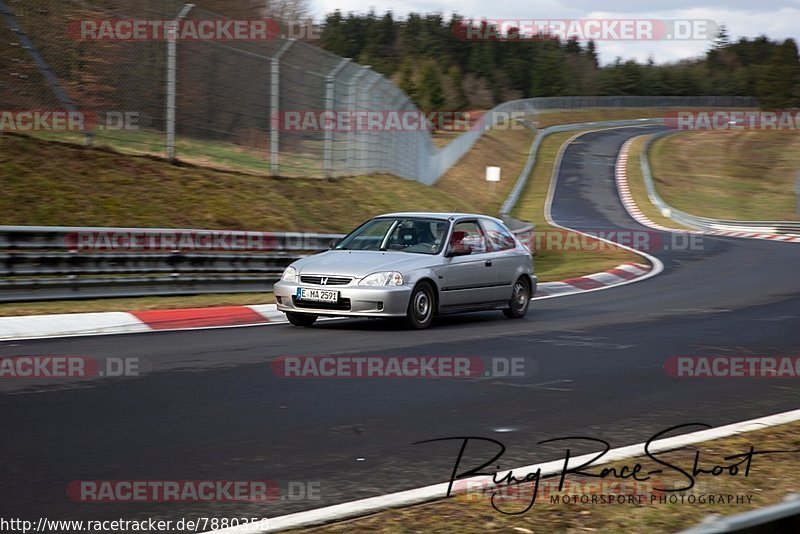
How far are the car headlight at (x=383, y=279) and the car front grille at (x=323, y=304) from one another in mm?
271

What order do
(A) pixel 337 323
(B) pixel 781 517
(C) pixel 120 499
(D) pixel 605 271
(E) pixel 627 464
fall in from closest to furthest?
1. (B) pixel 781 517
2. (C) pixel 120 499
3. (E) pixel 627 464
4. (A) pixel 337 323
5. (D) pixel 605 271

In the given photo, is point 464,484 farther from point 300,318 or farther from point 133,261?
point 133,261

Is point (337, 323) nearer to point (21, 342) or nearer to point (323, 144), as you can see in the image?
point (21, 342)

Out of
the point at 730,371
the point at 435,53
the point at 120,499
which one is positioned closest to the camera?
the point at 120,499

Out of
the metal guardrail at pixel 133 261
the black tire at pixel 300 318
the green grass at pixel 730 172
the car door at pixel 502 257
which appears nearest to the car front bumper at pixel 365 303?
the black tire at pixel 300 318

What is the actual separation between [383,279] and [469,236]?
1.96 meters

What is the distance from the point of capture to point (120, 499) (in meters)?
4.52

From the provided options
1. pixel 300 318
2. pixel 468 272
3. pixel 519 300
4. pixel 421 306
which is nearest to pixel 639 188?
pixel 519 300

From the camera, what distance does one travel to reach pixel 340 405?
6.89 metres

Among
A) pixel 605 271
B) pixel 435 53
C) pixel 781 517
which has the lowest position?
pixel 605 271

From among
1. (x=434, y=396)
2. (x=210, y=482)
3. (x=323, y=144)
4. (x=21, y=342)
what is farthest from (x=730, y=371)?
(x=323, y=144)

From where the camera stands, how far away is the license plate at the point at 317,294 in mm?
10891

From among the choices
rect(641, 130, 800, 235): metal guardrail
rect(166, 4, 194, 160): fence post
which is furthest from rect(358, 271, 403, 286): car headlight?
rect(641, 130, 800, 235): metal guardrail

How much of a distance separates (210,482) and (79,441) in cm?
114
